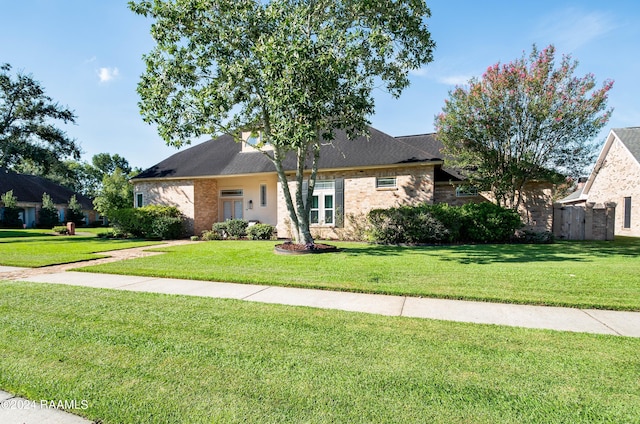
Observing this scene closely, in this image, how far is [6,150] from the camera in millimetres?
20094

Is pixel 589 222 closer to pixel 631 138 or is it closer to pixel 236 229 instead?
pixel 631 138

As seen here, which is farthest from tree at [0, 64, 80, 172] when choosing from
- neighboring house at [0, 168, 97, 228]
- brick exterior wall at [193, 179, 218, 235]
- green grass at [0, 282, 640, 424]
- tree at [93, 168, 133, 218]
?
green grass at [0, 282, 640, 424]

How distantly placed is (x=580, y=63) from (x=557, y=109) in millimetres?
2015

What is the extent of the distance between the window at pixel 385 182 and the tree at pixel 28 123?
2118 cm

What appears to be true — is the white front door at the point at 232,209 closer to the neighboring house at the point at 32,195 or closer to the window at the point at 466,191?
the window at the point at 466,191

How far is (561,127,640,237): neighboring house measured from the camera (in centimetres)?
1908

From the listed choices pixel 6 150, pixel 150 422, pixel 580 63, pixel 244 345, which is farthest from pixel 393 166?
pixel 6 150

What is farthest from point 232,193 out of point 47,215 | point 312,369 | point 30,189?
point 30,189

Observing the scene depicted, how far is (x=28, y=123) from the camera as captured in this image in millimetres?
21234

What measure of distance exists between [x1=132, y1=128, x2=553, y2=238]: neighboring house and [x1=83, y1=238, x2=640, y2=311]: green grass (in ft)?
18.0

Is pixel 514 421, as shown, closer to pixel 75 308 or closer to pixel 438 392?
pixel 438 392

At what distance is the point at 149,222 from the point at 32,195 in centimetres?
3044

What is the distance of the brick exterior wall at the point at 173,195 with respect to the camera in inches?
766

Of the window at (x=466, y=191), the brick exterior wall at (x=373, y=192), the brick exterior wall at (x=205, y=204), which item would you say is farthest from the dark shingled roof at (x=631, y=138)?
the brick exterior wall at (x=205, y=204)
